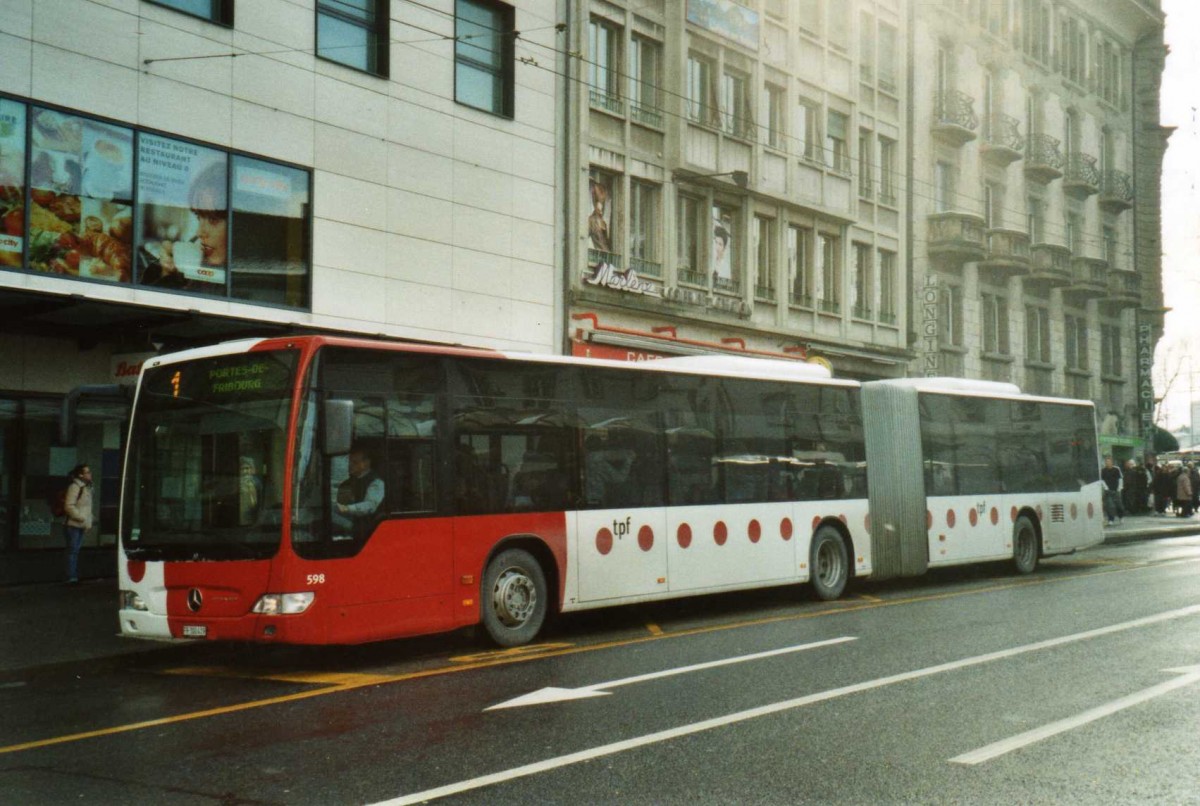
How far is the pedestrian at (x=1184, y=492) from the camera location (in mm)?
40438

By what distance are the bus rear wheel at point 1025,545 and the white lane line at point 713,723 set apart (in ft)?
29.0

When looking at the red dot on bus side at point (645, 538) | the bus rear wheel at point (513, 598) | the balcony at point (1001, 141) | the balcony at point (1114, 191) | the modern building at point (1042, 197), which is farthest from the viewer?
the balcony at point (1114, 191)

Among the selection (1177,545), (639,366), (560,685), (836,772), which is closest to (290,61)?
(639,366)

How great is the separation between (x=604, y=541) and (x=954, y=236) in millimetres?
26738

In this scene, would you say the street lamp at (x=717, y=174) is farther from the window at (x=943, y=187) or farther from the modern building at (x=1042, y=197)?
the window at (x=943, y=187)

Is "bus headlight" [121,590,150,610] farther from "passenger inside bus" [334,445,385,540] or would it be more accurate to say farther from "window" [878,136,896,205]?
"window" [878,136,896,205]

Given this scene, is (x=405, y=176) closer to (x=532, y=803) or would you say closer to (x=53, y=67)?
(x=53, y=67)

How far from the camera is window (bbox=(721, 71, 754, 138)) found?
30.0m

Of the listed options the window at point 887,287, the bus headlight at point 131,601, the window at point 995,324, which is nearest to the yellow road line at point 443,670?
the bus headlight at point 131,601

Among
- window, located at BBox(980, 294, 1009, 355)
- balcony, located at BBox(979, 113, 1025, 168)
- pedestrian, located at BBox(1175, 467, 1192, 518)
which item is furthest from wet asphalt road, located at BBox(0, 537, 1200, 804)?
balcony, located at BBox(979, 113, 1025, 168)

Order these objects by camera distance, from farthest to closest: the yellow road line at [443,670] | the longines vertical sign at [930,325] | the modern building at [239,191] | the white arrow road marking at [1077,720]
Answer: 1. the longines vertical sign at [930,325]
2. the modern building at [239,191]
3. the yellow road line at [443,670]
4. the white arrow road marking at [1077,720]

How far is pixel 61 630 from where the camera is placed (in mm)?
13352

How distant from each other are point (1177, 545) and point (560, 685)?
22158mm

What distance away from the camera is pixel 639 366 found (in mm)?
14406
